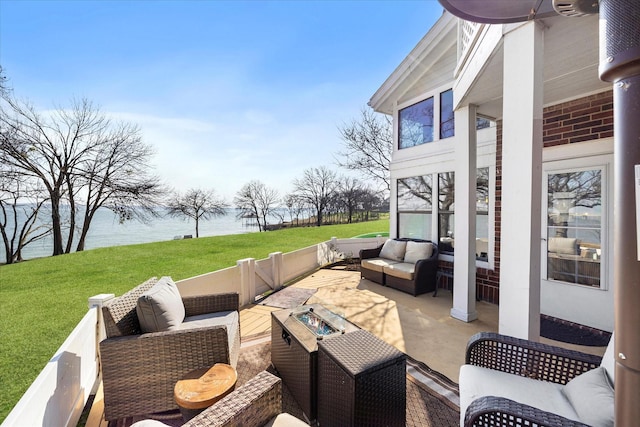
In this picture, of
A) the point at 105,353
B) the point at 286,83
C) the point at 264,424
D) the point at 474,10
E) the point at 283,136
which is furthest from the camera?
the point at 283,136

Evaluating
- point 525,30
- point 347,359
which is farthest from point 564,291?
point 347,359

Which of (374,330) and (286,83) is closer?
(374,330)

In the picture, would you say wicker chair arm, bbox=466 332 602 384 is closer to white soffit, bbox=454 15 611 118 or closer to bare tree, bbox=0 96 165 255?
white soffit, bbox=454 15 611 118

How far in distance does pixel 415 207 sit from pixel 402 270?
71.8 inches

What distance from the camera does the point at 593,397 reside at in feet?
4.65

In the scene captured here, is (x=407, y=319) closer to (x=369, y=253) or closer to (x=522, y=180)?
(x=369, y=253)

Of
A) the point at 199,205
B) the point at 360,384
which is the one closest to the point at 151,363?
the point at 360,384

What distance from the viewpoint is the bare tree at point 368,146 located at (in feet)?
44.8

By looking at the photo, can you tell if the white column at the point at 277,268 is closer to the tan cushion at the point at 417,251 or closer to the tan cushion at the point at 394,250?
the tan cushion at the point at 394,250

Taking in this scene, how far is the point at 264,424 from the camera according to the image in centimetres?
155

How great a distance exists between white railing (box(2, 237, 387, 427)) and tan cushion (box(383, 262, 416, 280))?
7.61 feet

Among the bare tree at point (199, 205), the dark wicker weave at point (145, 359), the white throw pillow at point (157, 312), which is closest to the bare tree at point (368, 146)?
the white throw pillow at point (157, 312)

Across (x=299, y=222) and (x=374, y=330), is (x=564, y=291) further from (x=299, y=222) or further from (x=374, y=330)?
(x=299, y=222)

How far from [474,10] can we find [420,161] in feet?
14.9
